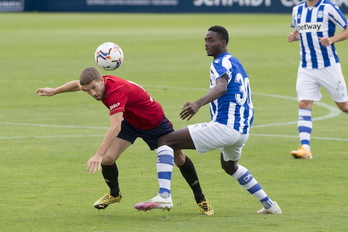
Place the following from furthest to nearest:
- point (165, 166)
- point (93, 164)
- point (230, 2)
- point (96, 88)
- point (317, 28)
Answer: point (230, 2)
point (317, 28)
point (165, 166)
point (96, 88)
point (93, 164)

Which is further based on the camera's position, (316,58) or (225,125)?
(316,58)

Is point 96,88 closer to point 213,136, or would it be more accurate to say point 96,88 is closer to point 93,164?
point 93,164

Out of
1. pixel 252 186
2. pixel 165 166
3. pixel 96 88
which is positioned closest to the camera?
pixel 96 88

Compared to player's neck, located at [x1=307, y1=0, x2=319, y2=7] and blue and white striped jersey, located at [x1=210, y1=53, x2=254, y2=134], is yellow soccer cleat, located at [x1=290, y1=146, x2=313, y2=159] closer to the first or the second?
player's neck, located at [x1=307, y1=0, x2=319, y2=7]

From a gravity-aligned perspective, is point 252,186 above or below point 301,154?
above

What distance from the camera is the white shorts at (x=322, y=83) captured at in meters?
12.8

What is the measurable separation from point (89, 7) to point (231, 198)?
145 ft

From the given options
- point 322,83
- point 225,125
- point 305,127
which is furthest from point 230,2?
point 225,125

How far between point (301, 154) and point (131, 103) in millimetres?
4341

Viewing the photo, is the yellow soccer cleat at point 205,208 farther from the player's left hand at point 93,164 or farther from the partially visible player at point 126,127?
the player's left hand at point 93,164

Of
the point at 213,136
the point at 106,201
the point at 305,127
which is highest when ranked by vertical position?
the point at 213,136

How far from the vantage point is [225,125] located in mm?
8602

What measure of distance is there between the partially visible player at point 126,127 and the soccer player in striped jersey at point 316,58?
4249mm

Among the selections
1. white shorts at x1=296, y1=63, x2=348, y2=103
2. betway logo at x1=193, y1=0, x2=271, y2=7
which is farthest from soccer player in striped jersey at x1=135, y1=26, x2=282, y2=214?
betway logo at x1=193, y1=0, x2=271, y2=7
